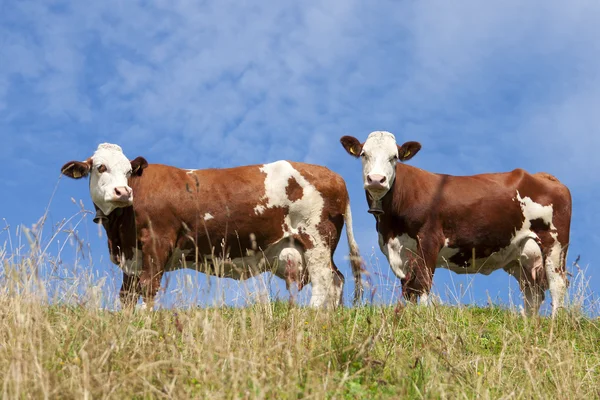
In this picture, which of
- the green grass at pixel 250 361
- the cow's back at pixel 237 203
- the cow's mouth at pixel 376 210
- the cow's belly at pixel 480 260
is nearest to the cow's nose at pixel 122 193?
the cow's back at pixel 237 203

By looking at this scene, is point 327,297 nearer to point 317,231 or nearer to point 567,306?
point 317,231

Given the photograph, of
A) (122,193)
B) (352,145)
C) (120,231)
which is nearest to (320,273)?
(352,145)

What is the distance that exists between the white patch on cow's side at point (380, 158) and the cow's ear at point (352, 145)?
133mm

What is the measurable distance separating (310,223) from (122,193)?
9.09ft

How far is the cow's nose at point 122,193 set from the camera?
10.4 metres

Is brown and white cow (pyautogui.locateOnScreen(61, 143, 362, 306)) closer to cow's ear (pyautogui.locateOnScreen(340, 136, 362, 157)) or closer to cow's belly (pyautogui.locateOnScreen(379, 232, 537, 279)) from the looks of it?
cow's ear (pyautogui.locateOnScreen(340, 136, 362, 157))

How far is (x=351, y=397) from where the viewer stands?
5648mm

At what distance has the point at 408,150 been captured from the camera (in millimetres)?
11672

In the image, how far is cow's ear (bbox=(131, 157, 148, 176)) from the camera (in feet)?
36.4

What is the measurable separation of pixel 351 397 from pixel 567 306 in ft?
18.5

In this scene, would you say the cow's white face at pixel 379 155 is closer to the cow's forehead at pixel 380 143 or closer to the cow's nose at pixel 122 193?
the cow's forehead at pixel 380 143

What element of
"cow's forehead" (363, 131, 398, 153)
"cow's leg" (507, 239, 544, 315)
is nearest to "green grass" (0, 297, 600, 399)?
"cow's forehead" (363, 131, 398, 153)

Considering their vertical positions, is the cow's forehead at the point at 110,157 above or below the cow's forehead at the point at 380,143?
below

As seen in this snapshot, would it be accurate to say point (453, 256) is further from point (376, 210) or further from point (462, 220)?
point (376, 210)
